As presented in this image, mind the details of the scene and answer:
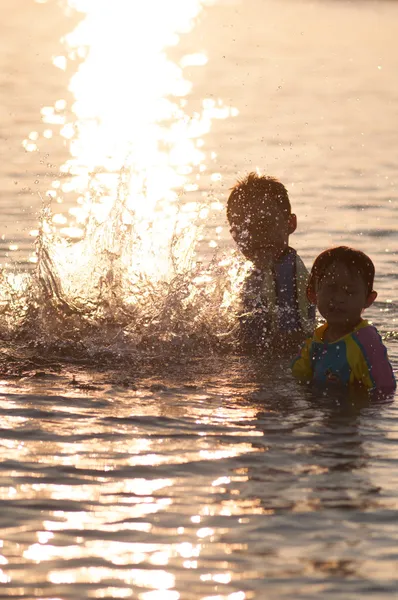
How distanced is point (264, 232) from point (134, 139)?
7443 mm

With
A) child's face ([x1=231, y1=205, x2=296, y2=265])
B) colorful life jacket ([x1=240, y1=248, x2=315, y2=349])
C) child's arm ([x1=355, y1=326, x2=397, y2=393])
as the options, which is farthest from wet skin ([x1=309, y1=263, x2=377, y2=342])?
child's face ([x1=231, y1=205, x2=296, y2=265])

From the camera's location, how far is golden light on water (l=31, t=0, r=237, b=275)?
37.2 feet

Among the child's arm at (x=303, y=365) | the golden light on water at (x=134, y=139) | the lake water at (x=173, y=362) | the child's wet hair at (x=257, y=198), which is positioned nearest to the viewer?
the lake water at (x=173, y=362)

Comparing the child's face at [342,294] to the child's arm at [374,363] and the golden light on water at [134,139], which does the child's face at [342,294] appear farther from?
the golden light on water at [134,139]

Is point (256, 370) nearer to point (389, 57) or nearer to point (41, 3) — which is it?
point (389, 57)

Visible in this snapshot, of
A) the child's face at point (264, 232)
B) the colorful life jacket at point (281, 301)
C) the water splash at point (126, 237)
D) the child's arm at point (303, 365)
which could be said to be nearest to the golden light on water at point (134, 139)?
the water splash at point (126, 237)

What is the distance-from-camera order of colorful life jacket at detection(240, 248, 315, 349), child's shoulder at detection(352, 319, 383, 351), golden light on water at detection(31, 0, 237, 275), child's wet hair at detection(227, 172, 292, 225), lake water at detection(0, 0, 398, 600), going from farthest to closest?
golden light on water at detection(31, 0, 237, 275) → child's wet hair at detection(227, 172, 292, 225) → colorful life jacket at detection(240, 248, 315, 349) → child's shoulder at detection(352, 319, 383, 351) → lake water at detection(0, 0, 398, 600)

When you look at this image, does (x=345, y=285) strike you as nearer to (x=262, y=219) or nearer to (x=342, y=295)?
(x=342, y=295)

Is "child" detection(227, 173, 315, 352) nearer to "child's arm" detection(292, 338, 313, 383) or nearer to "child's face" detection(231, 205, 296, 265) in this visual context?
"child's face" detection(231, 205, 296, 265)

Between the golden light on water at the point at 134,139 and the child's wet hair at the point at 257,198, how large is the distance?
103 cm

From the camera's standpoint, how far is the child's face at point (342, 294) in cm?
777

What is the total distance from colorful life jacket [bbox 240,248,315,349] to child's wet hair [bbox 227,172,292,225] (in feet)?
1.22

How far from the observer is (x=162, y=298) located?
9.62m

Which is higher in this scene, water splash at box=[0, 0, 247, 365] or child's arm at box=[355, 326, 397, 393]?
water splash at box=[0, 0, 247, 365]
